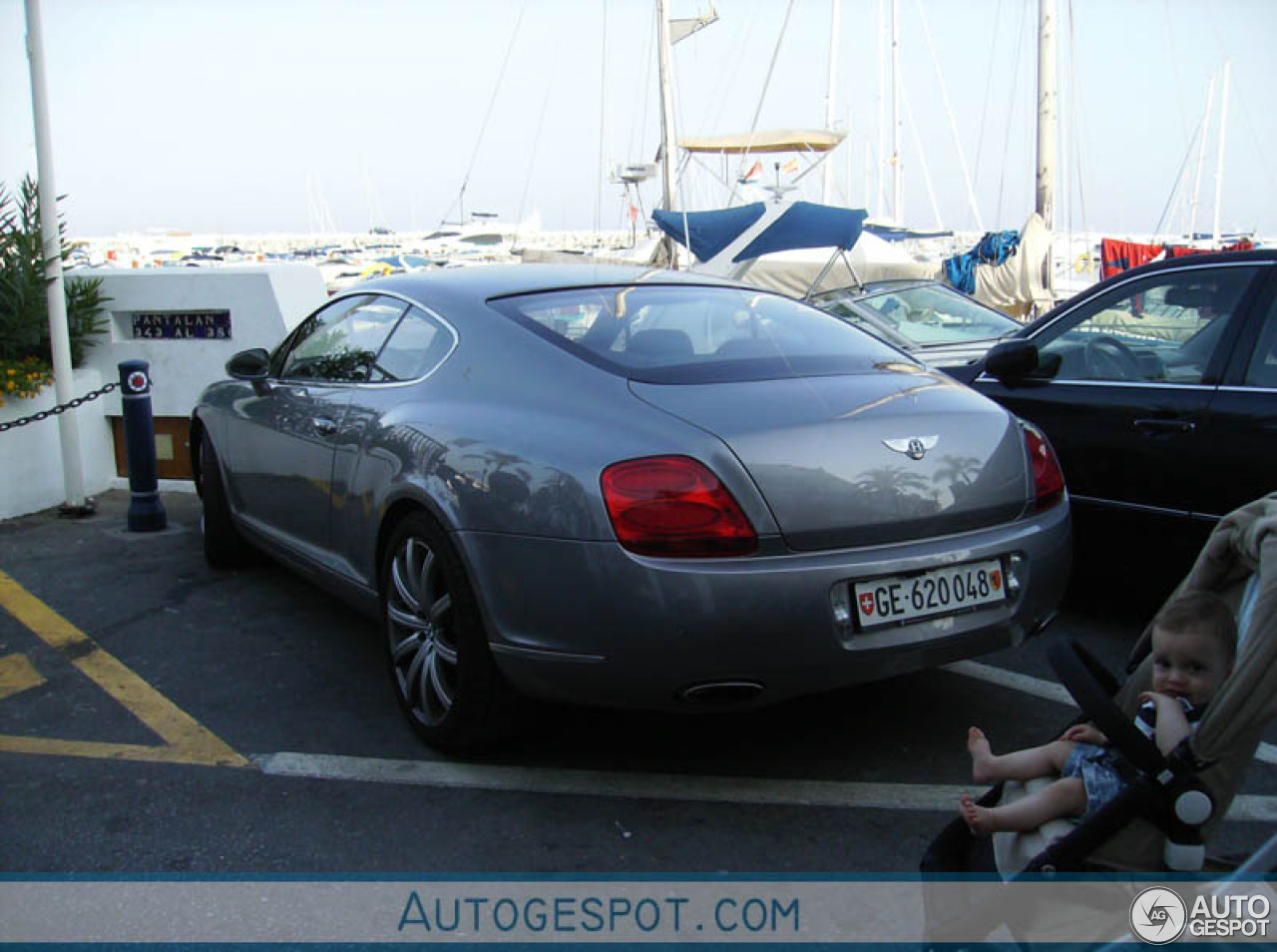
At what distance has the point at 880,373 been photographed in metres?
3.52

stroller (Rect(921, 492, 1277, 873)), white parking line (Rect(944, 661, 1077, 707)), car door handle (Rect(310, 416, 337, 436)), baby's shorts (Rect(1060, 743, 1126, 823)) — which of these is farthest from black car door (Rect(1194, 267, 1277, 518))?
car door handle (Rect(310, 416, 337, 436))

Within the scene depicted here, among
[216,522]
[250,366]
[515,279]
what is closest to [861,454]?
[515,279]

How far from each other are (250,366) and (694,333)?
228cm

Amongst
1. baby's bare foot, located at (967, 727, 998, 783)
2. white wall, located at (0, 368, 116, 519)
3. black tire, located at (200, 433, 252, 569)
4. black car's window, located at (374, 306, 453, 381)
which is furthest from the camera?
white wall, located at (0, 368, 116, 519)

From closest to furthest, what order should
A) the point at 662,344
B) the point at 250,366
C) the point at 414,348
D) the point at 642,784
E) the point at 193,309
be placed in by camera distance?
the point at 642,784
the point at 662,344
the point at 414,348
the point at 250,366
the point at 193,309

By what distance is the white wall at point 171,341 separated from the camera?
24.5 feet

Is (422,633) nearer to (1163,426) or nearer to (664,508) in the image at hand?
(664,508)

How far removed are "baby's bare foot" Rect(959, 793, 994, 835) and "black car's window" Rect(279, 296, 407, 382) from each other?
2.62 metres

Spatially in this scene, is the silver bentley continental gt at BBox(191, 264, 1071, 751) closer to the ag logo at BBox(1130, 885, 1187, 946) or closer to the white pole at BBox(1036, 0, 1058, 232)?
the ag logo at BBox(1130, 885, 1187, 946)

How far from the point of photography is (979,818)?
7.30 feet

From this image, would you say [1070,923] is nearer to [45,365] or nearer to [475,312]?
[475,312]

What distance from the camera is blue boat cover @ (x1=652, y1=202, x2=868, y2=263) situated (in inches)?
489

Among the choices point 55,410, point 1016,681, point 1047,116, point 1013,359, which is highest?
point 1047,116

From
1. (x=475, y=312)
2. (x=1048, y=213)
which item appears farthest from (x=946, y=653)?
(x=1048, y=213)
